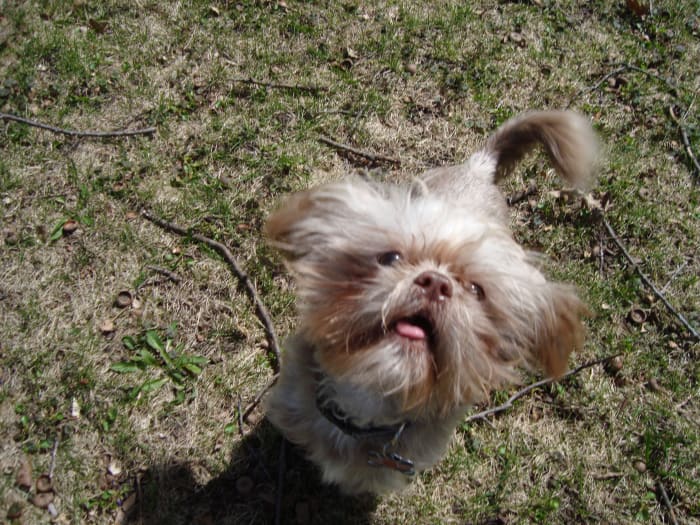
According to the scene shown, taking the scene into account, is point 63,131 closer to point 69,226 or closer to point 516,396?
point 69,226

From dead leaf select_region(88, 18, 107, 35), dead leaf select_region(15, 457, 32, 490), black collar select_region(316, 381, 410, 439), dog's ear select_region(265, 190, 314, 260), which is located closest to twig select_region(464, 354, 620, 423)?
black collar select_region(316, 381, 410, 439)

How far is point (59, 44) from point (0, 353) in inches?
108

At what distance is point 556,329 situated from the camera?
2.26m

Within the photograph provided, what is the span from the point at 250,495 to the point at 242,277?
1.47 m

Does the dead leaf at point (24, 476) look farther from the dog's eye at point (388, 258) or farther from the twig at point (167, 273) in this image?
the dog's eye at point (388, 258)

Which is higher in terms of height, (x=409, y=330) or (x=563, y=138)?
(x=563, y=138)

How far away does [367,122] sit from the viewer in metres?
4.63

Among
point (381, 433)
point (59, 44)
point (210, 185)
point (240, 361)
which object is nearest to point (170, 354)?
point (240, 361)

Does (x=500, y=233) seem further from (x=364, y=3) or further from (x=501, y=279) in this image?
(x=364, y=3)

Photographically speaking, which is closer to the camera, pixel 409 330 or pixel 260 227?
pixel 409 330

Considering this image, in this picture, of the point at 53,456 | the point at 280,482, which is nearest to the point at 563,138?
the point at 280,482

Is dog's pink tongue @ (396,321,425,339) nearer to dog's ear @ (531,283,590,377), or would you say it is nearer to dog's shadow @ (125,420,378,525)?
dog's ear @ (531,283,590,377)

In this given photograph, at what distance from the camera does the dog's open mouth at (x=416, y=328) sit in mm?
1989

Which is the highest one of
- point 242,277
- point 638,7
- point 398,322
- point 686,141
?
point 638,7
